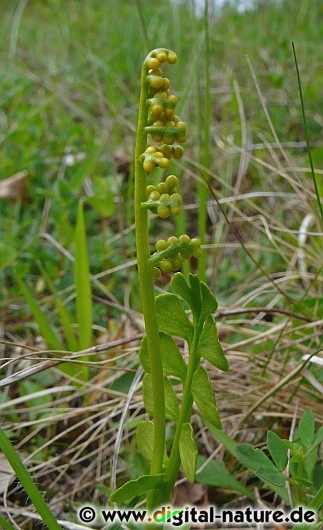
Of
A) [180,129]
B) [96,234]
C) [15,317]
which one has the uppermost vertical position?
[180,129]

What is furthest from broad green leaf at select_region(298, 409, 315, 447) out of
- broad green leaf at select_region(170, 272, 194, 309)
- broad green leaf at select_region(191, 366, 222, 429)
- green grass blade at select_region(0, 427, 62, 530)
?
green grass blade at select_region(0, 427, 62, 530)

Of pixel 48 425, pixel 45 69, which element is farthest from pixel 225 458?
pixel 45 69

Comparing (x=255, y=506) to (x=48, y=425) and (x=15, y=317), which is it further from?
(x=15, y=317)

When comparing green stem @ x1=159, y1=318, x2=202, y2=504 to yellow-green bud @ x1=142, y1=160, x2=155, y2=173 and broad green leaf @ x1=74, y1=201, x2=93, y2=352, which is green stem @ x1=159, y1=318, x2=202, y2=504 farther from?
broad green leaf @ x1=74, y1=201, x2=93, y2=352

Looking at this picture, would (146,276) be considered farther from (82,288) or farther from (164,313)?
(82,288)

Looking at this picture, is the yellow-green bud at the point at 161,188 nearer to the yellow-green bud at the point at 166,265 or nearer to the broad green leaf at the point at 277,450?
the yellow-green bud at the point at 166,265

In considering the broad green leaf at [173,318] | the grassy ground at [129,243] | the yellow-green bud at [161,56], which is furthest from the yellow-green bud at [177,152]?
the grassy ground at [129,243]
